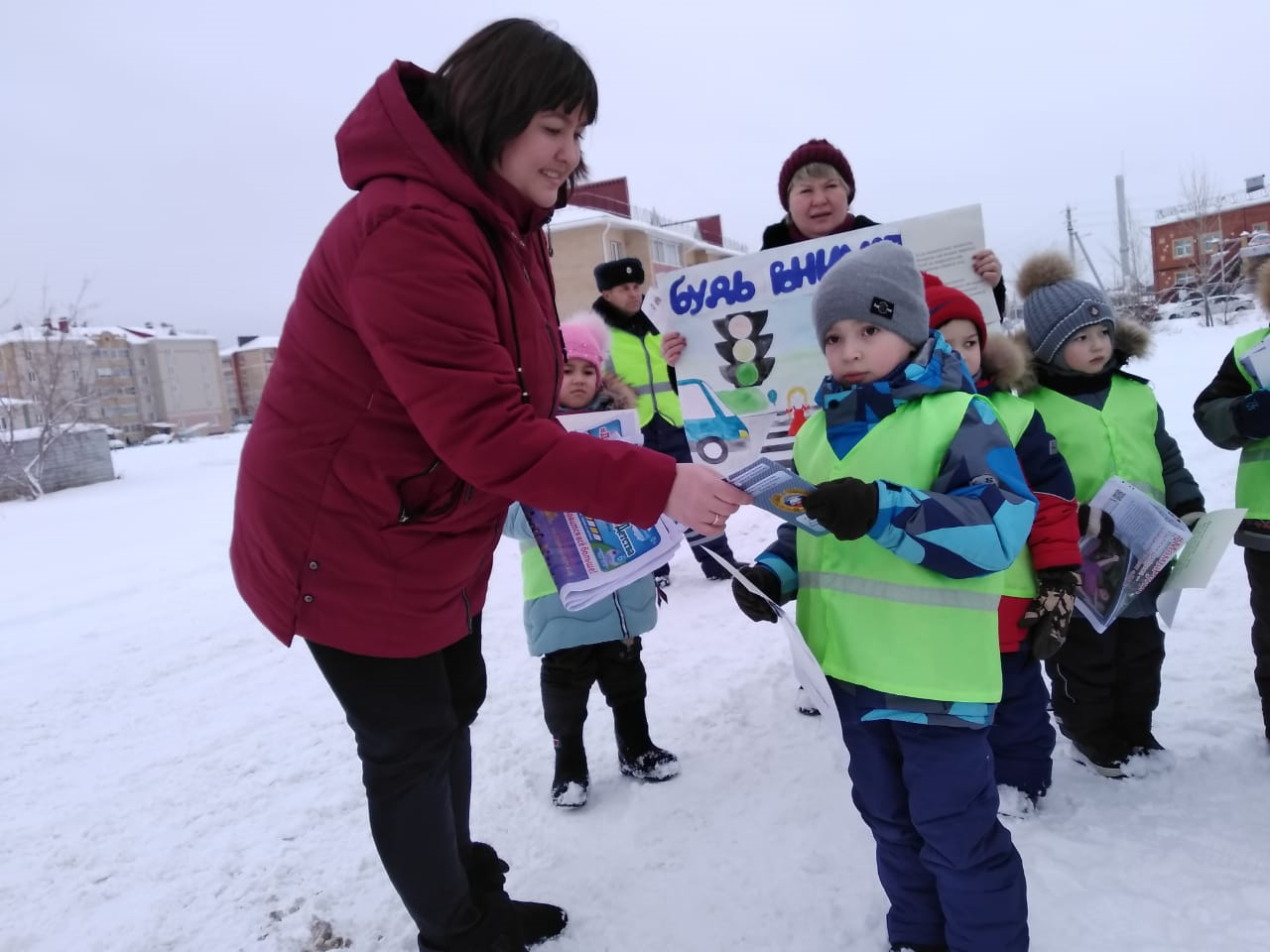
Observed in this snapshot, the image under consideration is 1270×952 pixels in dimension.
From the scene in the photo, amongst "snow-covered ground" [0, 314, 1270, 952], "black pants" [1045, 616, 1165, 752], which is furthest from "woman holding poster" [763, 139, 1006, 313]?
"snow-covered ground" [0, 314, 1270, 952]

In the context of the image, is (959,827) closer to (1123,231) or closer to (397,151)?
(397,151)

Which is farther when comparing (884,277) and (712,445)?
(712,445)

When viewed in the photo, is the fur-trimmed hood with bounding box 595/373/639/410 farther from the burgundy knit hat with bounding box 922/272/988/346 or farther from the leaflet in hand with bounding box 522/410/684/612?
the burgundy knit hat with bounding box 922/272/988/346

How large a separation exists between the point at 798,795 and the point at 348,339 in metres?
2.12

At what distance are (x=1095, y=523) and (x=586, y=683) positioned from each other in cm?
180

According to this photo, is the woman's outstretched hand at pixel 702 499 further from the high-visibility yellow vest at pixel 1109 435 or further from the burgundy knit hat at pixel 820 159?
the burgundy knit hat at pixel 820 159

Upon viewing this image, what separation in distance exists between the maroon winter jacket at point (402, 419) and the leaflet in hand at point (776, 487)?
0.54 feet

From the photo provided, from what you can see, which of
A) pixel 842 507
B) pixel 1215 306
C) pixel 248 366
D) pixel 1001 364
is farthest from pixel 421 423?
pixel 248 366

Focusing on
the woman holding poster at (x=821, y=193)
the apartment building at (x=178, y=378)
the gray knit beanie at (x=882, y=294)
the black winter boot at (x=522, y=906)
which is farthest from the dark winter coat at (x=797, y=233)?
the apartment building at (x=178, y=378)

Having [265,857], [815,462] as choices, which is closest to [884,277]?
[815,462]

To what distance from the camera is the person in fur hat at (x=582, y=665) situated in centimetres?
281

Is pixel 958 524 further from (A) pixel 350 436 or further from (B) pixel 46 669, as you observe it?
(B) pixel 46 669

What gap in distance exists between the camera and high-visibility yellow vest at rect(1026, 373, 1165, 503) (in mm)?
2574

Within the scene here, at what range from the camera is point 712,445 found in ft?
10.7
